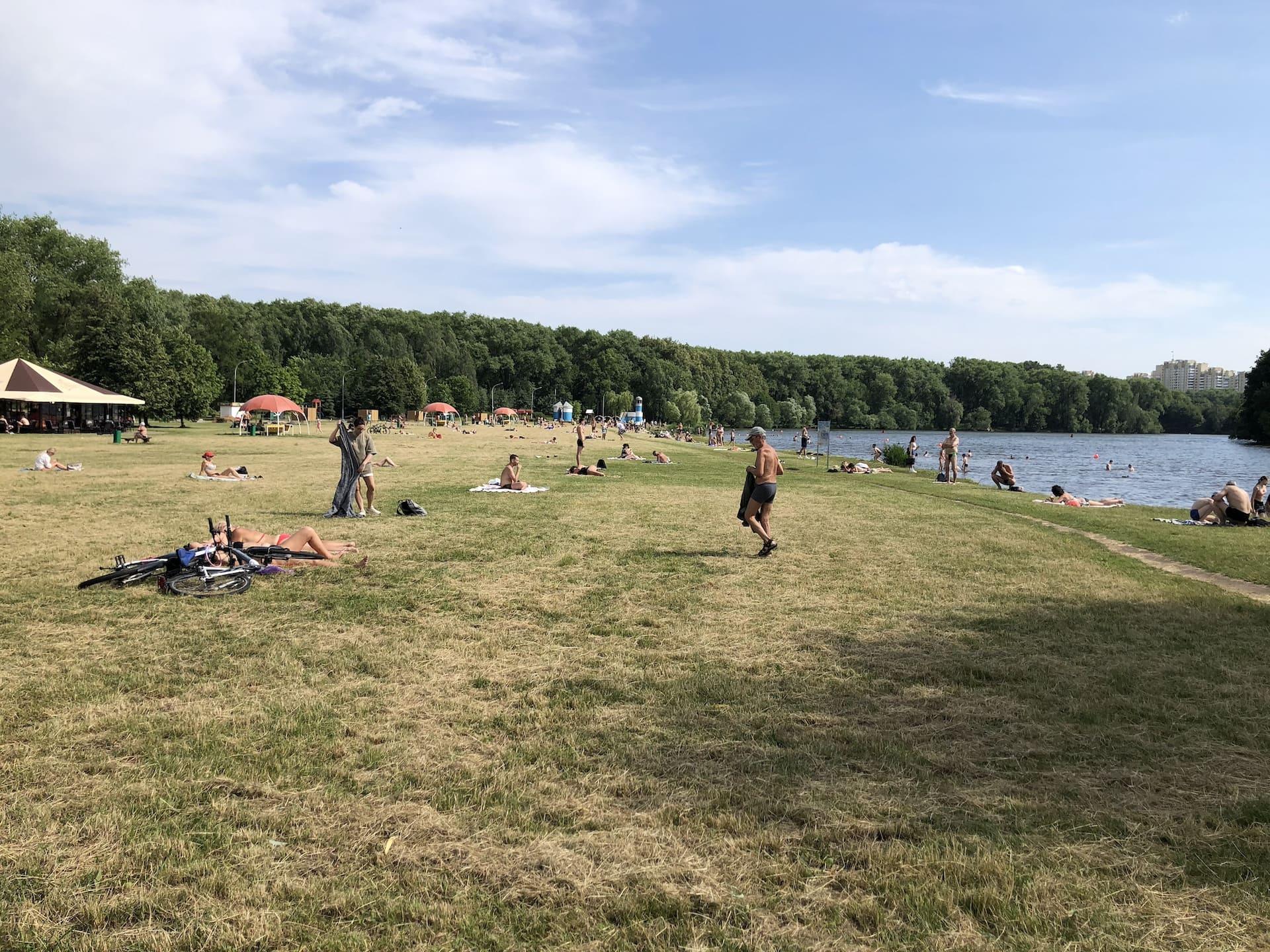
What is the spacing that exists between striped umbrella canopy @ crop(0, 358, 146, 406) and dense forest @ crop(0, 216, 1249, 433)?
9.35 meters

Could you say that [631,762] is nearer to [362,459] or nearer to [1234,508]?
[362,459]

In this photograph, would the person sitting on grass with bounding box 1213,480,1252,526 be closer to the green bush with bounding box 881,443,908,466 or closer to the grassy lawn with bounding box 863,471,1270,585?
the grassy lawn with bounding box 863,471,1270,585

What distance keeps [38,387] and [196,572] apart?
43.9 meters

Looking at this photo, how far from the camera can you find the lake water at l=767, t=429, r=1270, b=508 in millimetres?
36625

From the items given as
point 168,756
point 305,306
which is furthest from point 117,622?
point 305,306

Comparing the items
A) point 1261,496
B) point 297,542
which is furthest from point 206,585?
point 1261,496

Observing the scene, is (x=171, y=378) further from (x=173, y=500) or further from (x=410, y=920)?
(x=410, y=920)

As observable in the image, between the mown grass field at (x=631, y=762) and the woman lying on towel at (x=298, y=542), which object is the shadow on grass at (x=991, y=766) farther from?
the woman lying on towel at (x=298, y=542)

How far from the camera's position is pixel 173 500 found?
16266mm

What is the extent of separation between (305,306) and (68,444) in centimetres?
10760

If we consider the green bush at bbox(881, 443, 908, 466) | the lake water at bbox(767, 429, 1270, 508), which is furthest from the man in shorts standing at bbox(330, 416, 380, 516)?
the green bush at bbox(881, 443, 908, 466)

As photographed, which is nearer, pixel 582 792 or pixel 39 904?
pixel 39 904

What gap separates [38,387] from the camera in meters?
43.1

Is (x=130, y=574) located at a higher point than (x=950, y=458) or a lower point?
lower
